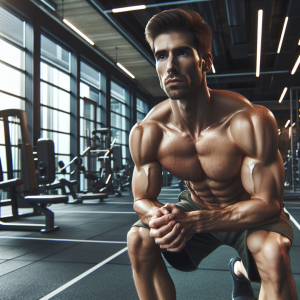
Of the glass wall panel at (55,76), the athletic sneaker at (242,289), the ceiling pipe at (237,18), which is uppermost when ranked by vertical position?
the ceiling pipe at (237,18)

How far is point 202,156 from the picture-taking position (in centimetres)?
113

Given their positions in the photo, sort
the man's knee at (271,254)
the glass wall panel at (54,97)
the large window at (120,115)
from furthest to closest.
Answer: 1. the large window at (120,115)
2. the glass wall panel at (54,97)
3. the man's knee at (271,254)

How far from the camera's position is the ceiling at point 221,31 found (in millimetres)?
6148

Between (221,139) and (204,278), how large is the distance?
1.10m

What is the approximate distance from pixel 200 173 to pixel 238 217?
0.77ft

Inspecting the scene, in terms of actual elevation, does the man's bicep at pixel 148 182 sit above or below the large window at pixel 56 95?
below

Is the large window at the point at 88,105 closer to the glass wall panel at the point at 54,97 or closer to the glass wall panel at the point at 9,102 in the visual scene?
the glass wall panel at the point at 54,97

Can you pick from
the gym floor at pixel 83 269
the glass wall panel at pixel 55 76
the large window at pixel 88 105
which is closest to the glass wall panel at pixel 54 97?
the glass wall panel at pixel 55 76

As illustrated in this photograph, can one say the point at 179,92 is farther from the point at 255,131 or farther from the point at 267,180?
the point at 267,180

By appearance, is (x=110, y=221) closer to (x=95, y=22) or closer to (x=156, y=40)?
(x=156, y=40)

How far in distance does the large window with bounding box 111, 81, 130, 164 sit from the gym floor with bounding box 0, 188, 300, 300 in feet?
29.0

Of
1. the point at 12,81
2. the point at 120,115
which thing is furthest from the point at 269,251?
the point at 120,115

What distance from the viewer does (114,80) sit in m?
11.9

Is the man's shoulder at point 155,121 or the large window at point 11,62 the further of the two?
the large window at point 11,62
